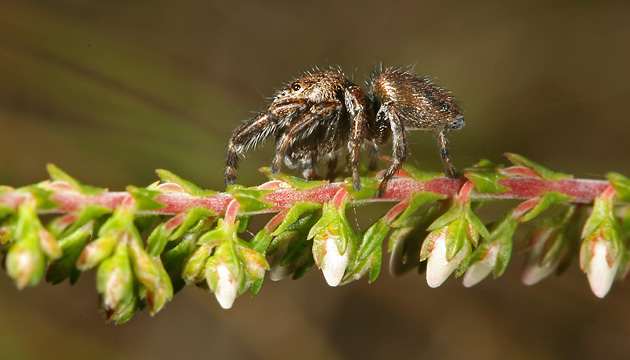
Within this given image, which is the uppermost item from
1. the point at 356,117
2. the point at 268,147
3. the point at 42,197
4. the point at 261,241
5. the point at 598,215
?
the point at 356,117

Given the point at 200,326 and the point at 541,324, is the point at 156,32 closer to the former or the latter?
the point at 200,326

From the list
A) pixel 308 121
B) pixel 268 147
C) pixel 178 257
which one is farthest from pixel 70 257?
pixel 268 147

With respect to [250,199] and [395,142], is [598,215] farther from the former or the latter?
[250,199]

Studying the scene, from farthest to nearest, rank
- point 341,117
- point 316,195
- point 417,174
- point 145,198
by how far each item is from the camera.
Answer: point 341,117, point 417,174, point 316,195, point 145,198

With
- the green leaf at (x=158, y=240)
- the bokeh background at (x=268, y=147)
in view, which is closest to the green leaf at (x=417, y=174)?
the green leaf at (x=158, y=240)

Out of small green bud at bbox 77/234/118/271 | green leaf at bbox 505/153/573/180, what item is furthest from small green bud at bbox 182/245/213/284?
green leaf at bbox 505/153/573/180

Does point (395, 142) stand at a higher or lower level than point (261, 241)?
higher

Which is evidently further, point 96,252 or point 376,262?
point 376,262
